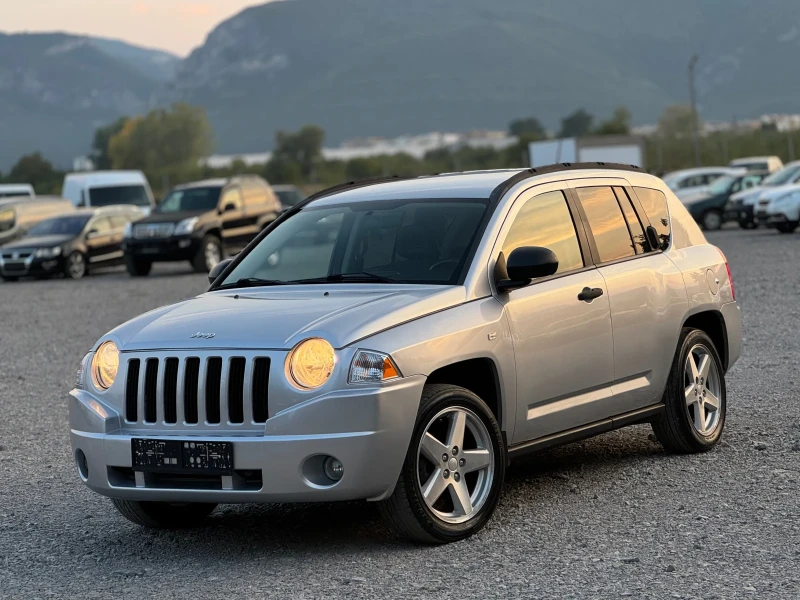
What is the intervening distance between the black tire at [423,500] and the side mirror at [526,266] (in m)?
0.65

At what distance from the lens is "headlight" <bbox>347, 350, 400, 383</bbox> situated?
578 centimetres

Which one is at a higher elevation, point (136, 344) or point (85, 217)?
point (136, 344)

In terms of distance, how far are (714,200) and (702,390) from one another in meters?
30.4

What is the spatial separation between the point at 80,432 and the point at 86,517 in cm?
95

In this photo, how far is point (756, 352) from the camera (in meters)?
12.4

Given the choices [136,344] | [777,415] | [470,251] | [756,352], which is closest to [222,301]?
[136,344]

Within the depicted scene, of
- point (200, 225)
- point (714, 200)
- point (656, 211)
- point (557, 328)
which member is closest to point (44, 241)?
point (200, 225)

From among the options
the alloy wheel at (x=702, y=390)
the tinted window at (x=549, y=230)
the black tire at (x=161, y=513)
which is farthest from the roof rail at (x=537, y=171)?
the black tire at (x=161, y=513)

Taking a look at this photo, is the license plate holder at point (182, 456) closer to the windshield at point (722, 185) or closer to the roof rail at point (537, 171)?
the roof rail at point (537, 171)

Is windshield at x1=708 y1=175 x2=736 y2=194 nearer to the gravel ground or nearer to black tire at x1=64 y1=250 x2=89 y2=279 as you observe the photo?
black tire at x1=64 y1=250 x2=89 y2=279

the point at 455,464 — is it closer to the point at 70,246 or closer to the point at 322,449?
the point at 322,449

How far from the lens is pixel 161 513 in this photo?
668 centimetres

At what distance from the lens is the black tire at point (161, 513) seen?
21.7 ft

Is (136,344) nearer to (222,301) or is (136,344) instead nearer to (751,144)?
(222,301)
